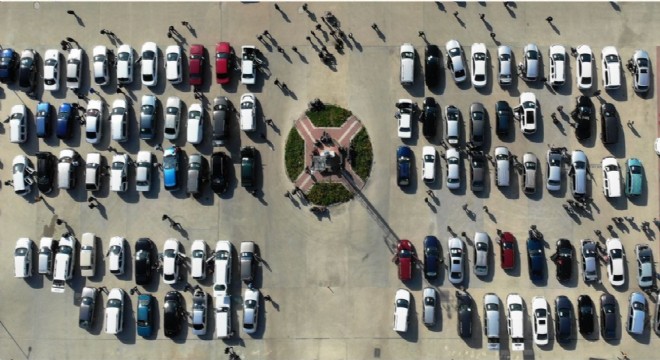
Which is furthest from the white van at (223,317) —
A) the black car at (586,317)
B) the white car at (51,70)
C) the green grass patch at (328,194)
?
the black car at (586,317)

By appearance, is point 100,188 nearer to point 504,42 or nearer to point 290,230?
point 290,230

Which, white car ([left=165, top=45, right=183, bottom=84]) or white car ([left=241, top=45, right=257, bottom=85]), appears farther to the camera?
white car ([left=165, top=45, right=183, bottom=84])

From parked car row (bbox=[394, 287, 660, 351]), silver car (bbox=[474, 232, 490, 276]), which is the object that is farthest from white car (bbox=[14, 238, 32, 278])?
silver car (bbox=[474, 232, 490, 276])

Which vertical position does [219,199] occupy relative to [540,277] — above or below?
above

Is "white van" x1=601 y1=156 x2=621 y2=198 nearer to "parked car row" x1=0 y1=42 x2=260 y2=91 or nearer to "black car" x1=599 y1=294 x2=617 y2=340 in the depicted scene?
"black car" x1=599 y1=294 x2=617 y2=340

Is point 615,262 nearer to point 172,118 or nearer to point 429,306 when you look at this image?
point 429,306

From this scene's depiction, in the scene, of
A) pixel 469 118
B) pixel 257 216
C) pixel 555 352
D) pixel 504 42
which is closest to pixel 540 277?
pixel 555 352

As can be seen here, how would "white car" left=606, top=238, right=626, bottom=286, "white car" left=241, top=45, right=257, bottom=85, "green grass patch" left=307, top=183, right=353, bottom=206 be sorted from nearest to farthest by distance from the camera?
"white car" left=606, top=238, right=626, bottom=286 < "white car" left=241, top=45, right=257, bottom=85 < "green grass patch" left=307, top=183, right=353, bottom=206
